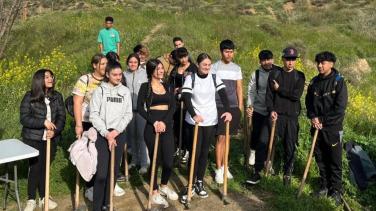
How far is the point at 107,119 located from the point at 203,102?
4.24ft

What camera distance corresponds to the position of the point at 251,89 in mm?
6727

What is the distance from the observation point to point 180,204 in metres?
5.75

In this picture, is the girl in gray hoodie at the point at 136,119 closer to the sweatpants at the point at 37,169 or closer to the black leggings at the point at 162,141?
the black leggings at the point at 162,141

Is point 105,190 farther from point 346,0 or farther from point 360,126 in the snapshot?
point 346,0

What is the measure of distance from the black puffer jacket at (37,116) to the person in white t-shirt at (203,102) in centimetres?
159

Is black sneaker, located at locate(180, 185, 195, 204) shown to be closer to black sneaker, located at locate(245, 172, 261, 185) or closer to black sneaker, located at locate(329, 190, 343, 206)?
black sneaker, located at locate(245, 172, 261, 185)

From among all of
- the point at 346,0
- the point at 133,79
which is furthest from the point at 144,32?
the point at 346,0

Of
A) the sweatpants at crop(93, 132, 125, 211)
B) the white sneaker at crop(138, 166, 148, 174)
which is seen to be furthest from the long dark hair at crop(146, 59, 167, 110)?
the white sneaker at crop(138, 166, 148, 174)

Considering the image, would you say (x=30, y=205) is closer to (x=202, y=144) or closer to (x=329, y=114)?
(x=202, y=144)

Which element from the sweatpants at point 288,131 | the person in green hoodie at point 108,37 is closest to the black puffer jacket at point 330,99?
the sweatpants at point 288,131

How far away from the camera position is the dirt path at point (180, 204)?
569 cm

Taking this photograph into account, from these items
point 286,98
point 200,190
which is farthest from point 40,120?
point 286,98

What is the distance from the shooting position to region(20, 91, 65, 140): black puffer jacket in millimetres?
5141

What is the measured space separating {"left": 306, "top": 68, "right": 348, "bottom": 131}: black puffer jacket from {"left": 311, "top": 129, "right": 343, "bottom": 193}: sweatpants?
13 centimetres
